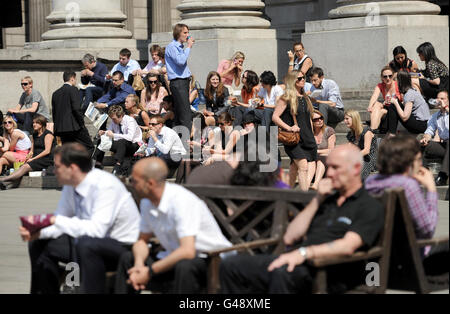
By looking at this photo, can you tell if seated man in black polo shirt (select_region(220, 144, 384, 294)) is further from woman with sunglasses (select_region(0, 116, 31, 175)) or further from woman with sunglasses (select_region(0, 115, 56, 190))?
woman with sunglasses (select_region(0, 116, 31, 175))

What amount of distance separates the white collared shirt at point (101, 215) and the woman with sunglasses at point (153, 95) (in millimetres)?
8841

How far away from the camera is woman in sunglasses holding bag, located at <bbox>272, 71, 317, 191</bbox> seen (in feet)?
41.0

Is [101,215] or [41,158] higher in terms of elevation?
[101,215]

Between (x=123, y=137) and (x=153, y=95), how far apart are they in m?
1.60

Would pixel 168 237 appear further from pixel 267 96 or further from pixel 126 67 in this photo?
pixel 126 67

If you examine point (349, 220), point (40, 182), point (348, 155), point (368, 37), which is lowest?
point (40, 182)

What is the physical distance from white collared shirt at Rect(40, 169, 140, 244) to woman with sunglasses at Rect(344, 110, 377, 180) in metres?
5.98

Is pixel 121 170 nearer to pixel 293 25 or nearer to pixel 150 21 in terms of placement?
pixel 293 25

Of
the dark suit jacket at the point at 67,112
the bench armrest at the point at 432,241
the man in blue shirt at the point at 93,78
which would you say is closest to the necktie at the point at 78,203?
the bench armrest at the point at 432,241

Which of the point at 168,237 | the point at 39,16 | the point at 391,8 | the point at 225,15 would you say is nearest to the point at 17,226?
the point at 168,237

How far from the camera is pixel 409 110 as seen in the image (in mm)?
13070

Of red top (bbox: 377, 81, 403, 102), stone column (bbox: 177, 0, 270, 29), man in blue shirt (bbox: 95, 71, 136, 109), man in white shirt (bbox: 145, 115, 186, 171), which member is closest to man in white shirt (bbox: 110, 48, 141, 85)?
man in blue shirt (bbox: 95, 71, 136, 109)

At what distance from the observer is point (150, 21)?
33.8 metres

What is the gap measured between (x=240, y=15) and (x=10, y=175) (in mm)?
5035
